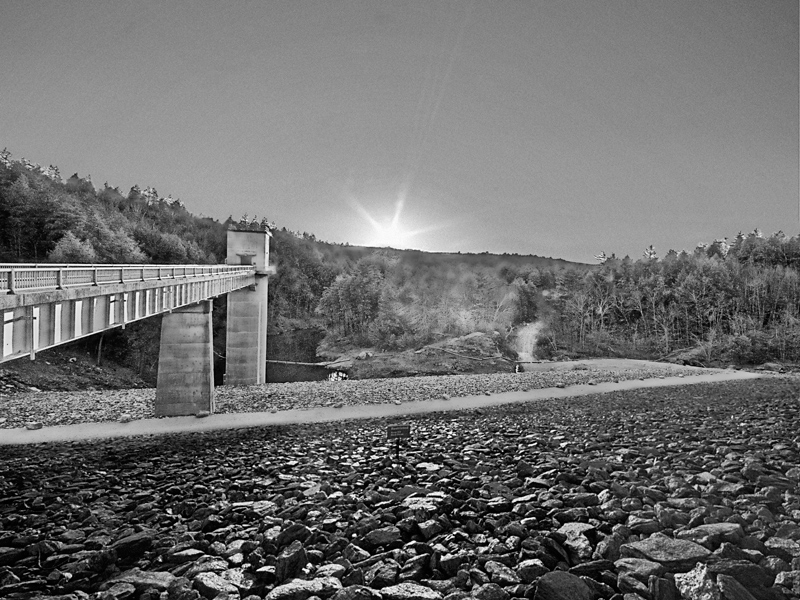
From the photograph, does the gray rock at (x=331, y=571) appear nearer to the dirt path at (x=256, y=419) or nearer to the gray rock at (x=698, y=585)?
the gray rock at (x=698, y=585)

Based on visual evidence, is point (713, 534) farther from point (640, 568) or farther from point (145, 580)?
point (145, 580)

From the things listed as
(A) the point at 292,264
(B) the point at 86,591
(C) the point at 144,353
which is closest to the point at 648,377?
(B) the point at 86,591

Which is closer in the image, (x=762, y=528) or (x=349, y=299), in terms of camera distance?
(x=762, y=528)

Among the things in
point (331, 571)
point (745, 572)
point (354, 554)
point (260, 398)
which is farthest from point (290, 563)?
point (260, 398)

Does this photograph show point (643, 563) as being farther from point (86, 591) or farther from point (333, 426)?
point (333, 426)

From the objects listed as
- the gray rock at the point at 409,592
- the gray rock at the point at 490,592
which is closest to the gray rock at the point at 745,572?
the gray rock at the point at 490,592

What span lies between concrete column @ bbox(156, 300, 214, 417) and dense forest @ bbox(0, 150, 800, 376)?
30.2 m

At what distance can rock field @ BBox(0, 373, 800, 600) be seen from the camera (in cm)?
544

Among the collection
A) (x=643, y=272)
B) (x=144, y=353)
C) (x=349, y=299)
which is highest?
(x=643, y=272)

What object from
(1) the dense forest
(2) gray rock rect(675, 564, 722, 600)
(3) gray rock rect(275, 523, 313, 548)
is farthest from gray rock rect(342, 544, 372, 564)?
(1) the dense forest

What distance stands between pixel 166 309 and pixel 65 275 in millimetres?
5702

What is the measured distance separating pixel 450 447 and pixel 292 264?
9587 cm

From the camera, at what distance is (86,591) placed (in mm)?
5883

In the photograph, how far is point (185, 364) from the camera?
19828 millimetres
